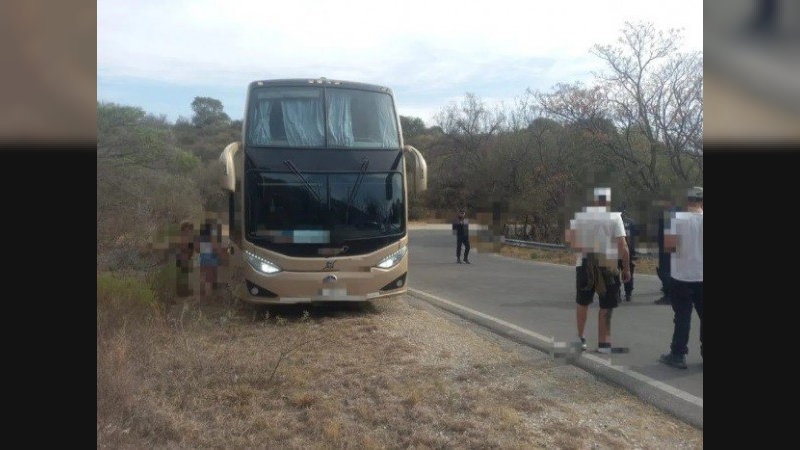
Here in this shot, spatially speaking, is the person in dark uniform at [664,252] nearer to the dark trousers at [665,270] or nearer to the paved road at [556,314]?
the dark trousers at [665,270]

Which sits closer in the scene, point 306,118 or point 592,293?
point 592,293

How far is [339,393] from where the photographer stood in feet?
16.6

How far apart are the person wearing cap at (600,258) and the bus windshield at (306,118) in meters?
3.44

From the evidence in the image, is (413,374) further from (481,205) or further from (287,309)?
(287,309)

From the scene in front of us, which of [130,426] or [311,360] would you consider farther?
[311,360]

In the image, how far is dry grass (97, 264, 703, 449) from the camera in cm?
415

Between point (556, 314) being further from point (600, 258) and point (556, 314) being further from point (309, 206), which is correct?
point (309, 206)

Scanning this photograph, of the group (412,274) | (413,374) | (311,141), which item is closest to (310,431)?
(413,374)

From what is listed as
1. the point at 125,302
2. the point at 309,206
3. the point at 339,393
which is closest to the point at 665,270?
the point at 339,393

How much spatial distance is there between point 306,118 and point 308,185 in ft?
2.90

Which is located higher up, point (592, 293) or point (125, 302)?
point (592, 293)

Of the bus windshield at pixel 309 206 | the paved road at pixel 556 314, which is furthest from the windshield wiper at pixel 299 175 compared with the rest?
the paved road at pixel 556 314

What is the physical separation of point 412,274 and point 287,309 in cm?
593

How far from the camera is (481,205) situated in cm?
726
